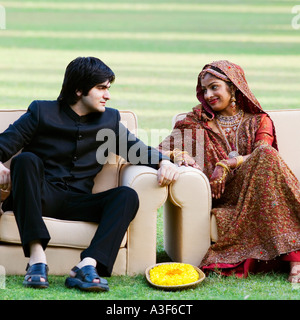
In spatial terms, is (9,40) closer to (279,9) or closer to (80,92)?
(279,9)

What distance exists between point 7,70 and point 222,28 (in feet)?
23.0

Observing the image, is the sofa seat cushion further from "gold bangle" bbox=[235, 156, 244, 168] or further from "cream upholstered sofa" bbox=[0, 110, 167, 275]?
"gold bangle" bbox=[235, 156, 244, 168]

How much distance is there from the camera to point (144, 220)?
3826 millimetres

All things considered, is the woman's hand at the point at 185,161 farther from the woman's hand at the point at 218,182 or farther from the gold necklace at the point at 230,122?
the gold necklace at the point at 230,122

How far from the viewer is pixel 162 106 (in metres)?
10.0

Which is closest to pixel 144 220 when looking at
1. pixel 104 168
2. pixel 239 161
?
pixel 104 168

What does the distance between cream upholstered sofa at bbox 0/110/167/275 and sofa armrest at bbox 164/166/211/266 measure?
0.36 feet

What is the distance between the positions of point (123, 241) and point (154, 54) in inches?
421

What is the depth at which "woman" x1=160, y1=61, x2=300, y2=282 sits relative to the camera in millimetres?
3818

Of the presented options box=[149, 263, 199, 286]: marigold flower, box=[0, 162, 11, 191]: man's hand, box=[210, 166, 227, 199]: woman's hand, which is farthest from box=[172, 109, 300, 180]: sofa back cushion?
box=[0, 162, 11, 191]: man's hand

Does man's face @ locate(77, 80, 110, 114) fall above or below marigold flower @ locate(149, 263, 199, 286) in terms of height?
above

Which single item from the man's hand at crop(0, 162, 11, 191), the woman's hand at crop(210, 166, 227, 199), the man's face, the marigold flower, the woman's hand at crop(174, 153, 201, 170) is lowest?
the marigold flower

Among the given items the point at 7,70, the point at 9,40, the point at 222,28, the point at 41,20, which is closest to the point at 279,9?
the point at 222,28

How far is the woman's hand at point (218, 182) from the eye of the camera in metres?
4.04
